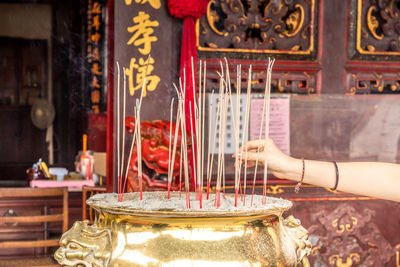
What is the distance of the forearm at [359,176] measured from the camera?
117 cm

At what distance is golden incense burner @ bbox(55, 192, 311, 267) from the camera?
2.39 ft

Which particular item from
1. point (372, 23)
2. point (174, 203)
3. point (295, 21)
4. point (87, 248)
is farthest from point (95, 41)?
point (87, 248)

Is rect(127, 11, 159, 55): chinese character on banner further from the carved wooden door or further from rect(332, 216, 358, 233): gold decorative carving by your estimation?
rect(332, 216, 358, 233): gold decorative carving

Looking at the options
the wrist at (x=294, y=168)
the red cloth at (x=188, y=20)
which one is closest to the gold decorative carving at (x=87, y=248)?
the wrist at (x=294, y=168)

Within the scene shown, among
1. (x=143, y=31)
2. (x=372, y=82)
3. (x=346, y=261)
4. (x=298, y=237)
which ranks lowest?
(x=346, y=261)

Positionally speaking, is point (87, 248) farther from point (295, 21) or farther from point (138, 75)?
point (295, 21)

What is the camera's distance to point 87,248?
2.50 feet

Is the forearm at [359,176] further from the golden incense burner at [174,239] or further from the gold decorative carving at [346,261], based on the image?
the gold decorative carving at [346,261]

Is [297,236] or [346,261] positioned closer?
[297,236]

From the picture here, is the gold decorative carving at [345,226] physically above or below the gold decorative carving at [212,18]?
below

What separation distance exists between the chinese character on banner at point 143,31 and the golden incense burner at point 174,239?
162 cm

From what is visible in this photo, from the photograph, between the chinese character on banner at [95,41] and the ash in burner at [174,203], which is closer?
the ash in burner at [174,203]

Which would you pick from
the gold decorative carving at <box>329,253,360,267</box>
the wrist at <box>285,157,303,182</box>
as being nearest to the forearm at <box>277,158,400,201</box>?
the wrist at <box>285,157,303,182</box>

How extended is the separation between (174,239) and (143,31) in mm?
1746
